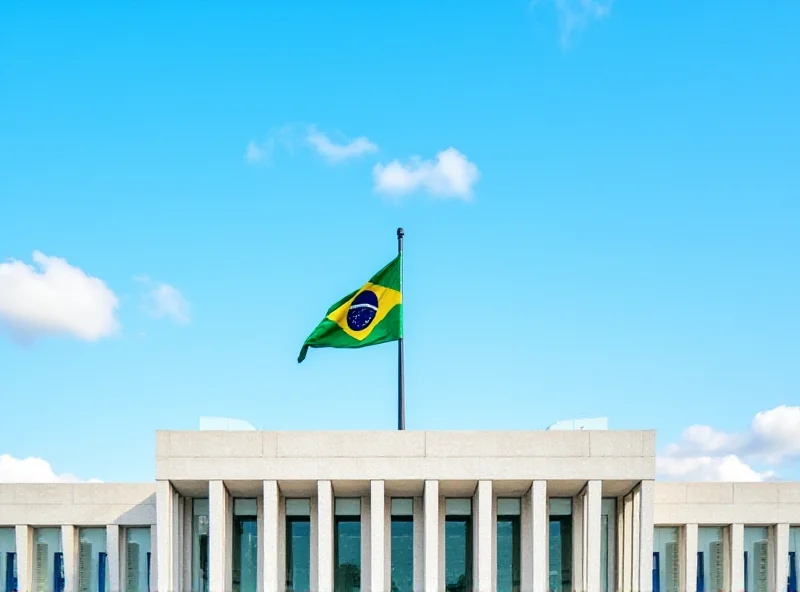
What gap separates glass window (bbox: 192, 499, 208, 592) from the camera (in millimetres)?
46781

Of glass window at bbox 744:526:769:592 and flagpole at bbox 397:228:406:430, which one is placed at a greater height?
flagpole at bbox 397:228:406:430

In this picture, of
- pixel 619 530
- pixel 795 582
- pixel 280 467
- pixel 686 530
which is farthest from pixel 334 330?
pixel 795 582

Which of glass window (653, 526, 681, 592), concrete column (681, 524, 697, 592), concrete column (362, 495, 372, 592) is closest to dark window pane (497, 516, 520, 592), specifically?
concrete column (362, 495, 372, 592)

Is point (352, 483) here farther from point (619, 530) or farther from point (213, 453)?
point (619, 530)

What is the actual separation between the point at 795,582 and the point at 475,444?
18.0 m

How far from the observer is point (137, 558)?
50125 mm

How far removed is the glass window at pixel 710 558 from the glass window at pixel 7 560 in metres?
29.9

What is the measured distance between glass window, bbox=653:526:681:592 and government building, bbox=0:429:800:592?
0.06 meters

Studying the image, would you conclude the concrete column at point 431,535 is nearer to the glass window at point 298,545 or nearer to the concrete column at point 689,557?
the glass window at point 298,545

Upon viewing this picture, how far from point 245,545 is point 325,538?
19.3ft

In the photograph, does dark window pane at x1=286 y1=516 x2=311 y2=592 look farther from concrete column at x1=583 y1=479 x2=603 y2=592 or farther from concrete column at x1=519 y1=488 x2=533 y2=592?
concrete column at x1=583 y1=479 x2=603 y2=592

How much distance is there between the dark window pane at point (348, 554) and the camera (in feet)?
154

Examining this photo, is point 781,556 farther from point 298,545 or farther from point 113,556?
point 113,556

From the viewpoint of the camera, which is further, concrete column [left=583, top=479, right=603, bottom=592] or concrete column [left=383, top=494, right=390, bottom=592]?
concrete column [left=383, top=494, right=390, bottom=592]
